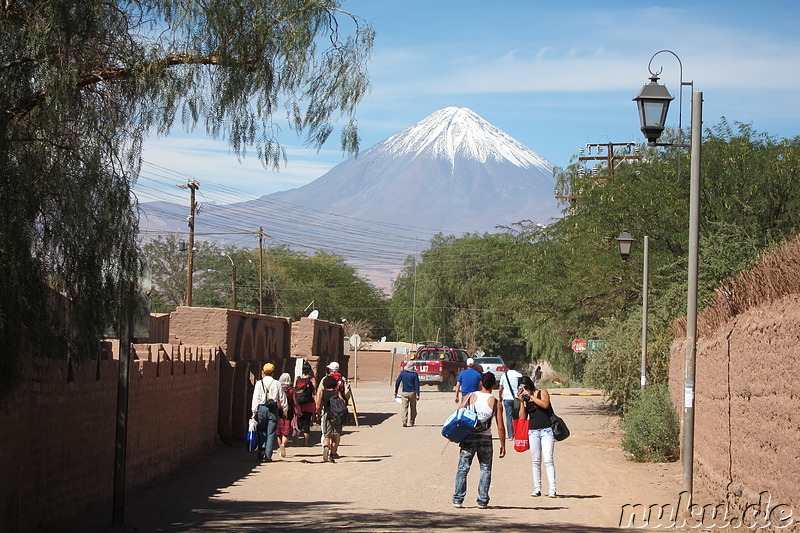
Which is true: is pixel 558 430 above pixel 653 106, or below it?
below

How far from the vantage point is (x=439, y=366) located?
154 ft

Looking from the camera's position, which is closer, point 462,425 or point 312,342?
point 462,425

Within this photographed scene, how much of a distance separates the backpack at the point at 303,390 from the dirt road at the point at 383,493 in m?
1.07

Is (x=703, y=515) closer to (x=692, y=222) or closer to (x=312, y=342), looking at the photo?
(x=692, y=222)

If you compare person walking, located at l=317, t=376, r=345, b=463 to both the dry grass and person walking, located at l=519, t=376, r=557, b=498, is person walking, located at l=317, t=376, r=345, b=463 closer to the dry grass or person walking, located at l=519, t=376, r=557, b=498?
person walking, located at l=519, t=376, r=557, b=498

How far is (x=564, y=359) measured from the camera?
54406 mm

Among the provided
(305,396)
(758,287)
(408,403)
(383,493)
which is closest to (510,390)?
(305,396)

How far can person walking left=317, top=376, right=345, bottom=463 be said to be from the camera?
1800 cm

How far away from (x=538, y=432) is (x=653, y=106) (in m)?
4.65

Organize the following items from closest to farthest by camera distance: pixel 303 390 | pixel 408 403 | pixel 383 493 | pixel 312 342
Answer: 1. pixel 383 493
2. pixel 303 390
3. pixel 408 403
4. pixel 312 342

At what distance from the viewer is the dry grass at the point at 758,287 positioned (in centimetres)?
1082

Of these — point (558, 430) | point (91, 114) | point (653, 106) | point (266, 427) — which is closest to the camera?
point (91, 114)

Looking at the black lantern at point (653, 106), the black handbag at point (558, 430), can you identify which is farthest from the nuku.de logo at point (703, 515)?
the black lantern at point (653, 106)

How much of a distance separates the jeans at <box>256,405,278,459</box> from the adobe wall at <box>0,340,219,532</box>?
1.25 metres
